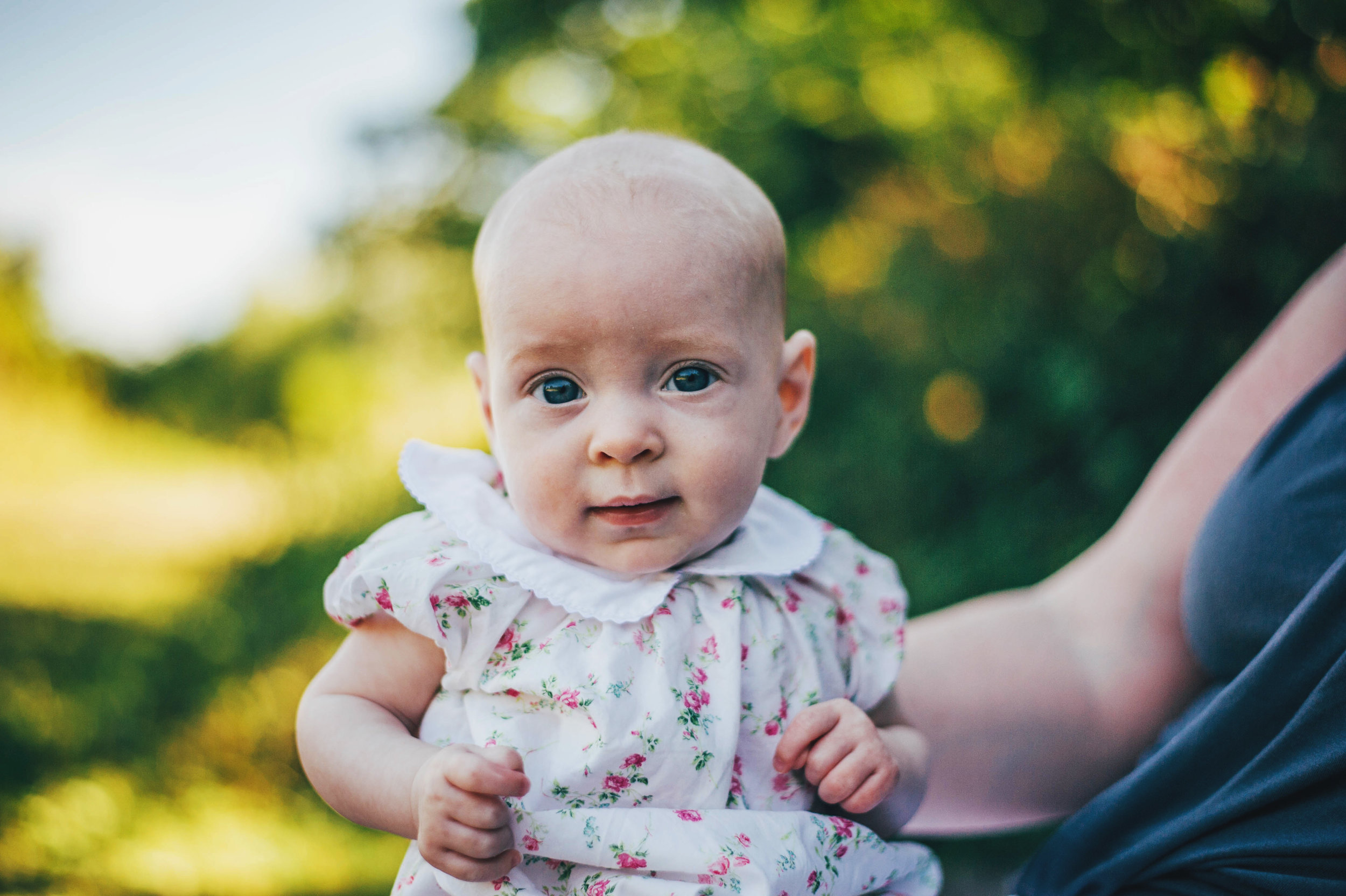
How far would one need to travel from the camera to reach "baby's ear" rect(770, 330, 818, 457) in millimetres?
1345

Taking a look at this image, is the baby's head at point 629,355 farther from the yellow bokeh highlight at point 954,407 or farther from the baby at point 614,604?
the yellow bokeh highlight at point 954,407

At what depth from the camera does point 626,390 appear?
3.78ft

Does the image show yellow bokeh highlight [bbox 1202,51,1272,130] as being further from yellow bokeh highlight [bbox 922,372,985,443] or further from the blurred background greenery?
yellow bokeh highlight [bbox 922,372,985,443]

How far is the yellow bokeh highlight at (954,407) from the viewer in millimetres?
3619

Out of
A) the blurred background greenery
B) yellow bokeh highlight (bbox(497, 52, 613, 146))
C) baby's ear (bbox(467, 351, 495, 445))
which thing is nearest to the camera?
baby's ear (bbox(467, 351, 495, 445))

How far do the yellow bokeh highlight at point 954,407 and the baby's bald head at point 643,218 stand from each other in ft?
8.27

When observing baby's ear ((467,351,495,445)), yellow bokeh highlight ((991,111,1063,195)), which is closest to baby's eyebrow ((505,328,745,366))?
baby's ear ((467,351,495,445))

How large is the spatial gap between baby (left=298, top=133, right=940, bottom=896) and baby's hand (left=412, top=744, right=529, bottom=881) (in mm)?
32

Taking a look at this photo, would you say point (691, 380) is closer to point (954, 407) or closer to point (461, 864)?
point (461, 864)

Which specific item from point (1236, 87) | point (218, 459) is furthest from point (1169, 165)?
point (218, 459)

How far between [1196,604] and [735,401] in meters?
0.80

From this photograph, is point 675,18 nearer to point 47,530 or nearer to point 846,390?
point 846,390

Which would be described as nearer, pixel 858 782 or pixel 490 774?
pixel 490 774

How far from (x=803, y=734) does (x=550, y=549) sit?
39 centimetres
